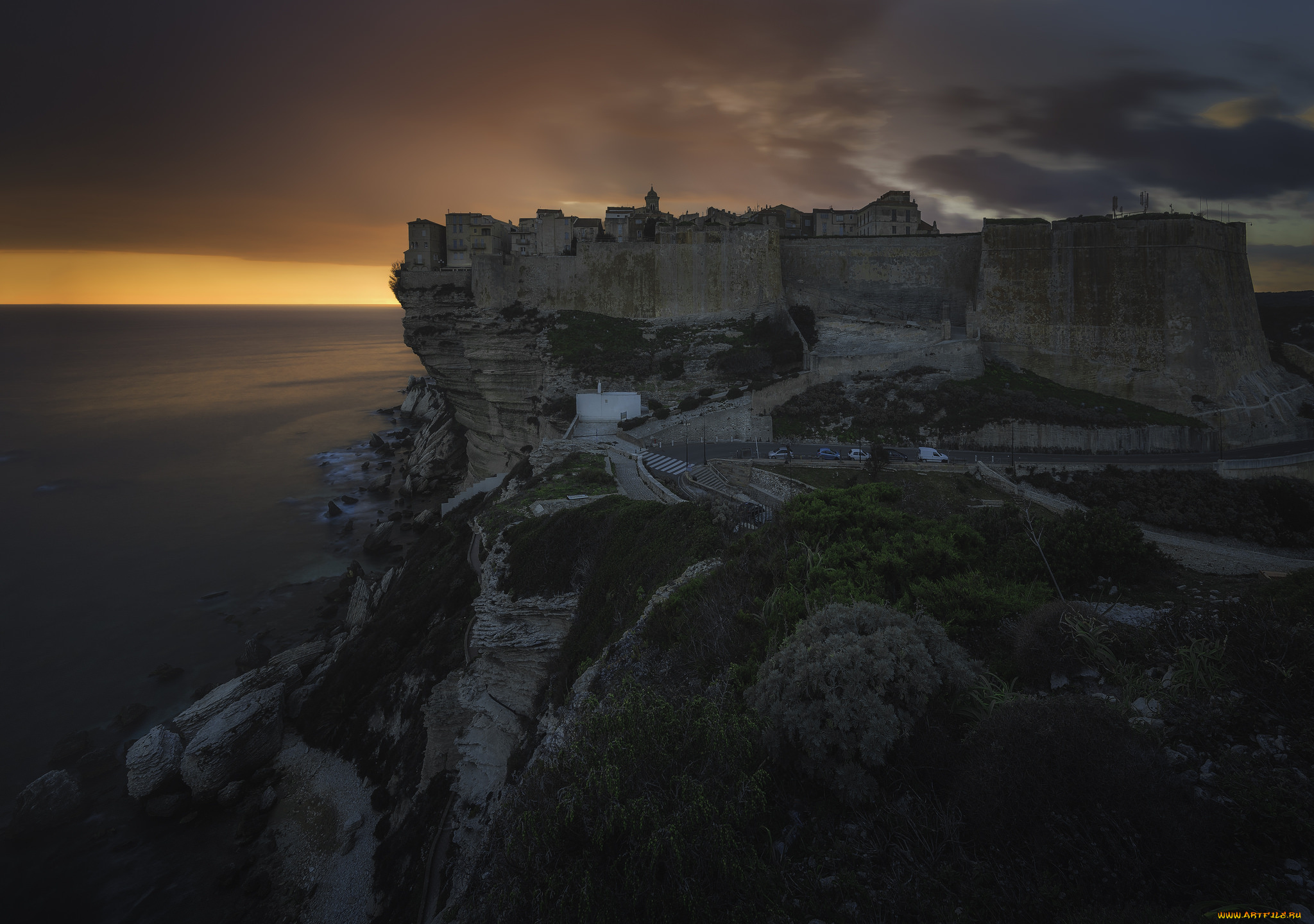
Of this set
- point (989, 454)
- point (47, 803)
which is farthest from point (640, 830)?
point (989, 454)

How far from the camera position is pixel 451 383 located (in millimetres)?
37312

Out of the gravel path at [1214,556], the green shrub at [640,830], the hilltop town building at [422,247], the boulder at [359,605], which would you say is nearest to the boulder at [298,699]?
the boulder at [359,605]

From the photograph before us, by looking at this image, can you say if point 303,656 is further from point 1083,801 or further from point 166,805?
point 1083,801

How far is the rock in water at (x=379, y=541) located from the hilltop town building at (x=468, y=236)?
19.6 metres

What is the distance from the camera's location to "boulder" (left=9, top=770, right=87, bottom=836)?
14.7 m

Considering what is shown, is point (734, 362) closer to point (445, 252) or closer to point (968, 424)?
point (968, 424)

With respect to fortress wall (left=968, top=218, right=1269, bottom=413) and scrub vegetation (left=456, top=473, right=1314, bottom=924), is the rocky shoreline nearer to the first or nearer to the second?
scrub vegetation (left=456, top=473, right=1314, bottom=924)

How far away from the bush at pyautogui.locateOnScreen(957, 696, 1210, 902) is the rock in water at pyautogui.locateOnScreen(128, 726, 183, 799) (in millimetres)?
18576

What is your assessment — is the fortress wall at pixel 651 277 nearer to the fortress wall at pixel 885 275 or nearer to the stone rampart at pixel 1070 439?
the fortress wall at pixel 885 275

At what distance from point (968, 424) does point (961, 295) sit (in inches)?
473

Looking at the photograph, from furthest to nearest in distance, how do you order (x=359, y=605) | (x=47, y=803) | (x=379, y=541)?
1. (x=379, y=541)
2. (x=359, y=605)
3. (x=47, y=803)

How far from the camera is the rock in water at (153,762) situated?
1532 centimetres

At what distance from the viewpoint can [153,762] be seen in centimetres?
A: 1550

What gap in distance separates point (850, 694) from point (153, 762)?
1813 centimetres
